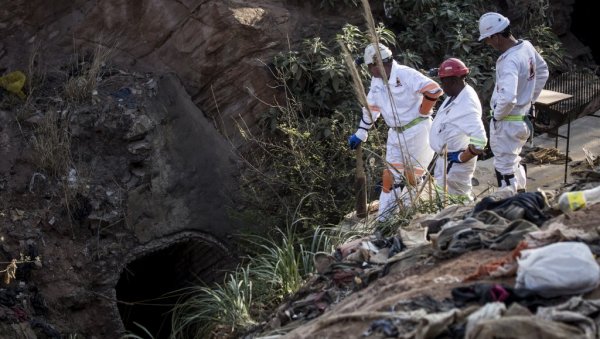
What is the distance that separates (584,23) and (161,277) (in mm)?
8071

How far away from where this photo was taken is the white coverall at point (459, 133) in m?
7.47

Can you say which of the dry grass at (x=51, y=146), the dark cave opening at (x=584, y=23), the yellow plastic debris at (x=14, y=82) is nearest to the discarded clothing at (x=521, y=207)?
the dry grass at (x=51, y=146)

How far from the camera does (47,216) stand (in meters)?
9.80

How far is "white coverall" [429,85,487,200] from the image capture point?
294 inches

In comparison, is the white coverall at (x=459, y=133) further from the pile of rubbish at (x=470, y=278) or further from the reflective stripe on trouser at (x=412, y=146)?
the pile of rubbish at (x=470, y=278)

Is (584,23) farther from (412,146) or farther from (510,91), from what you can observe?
(510,91)

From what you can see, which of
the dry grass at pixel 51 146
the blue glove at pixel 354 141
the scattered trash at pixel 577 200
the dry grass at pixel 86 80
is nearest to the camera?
the scattered trash at pixel 577 200

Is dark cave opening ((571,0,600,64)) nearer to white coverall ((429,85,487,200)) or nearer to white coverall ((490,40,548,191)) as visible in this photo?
white coverall ((490,40,548,191))

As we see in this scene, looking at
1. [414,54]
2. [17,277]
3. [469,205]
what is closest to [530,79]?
[469,205]

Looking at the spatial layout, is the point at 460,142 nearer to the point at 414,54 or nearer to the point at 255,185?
the point at 255,185

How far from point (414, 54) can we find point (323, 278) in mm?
6226

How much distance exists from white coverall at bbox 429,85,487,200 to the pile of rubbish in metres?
1.30

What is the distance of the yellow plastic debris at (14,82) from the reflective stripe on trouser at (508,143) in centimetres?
555

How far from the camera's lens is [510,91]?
7488mm
